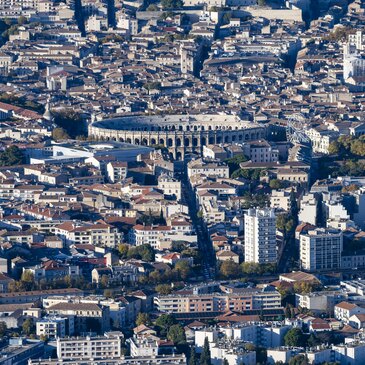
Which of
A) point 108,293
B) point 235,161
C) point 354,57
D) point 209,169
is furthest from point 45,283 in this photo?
point 354,57

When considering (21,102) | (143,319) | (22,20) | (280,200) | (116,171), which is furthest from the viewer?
(22,20)

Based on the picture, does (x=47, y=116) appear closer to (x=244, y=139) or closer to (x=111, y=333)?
(x=244, y=139)

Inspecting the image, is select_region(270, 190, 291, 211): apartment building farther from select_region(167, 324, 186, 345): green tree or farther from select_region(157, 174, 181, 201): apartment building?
select_region(167, 324, 186, 345): green tree

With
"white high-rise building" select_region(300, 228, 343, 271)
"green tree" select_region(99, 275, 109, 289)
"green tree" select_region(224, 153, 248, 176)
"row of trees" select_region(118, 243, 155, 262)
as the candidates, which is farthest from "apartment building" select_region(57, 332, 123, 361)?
"green tree" select_region(224, 153, 248, 176)

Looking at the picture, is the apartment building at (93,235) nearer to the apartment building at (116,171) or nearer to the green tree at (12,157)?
the apartment building at (116,171)

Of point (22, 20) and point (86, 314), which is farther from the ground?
point (22, 20)

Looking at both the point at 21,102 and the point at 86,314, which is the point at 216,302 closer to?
the point at 86,314

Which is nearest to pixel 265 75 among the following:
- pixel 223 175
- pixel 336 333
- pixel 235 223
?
pixel 223 175
